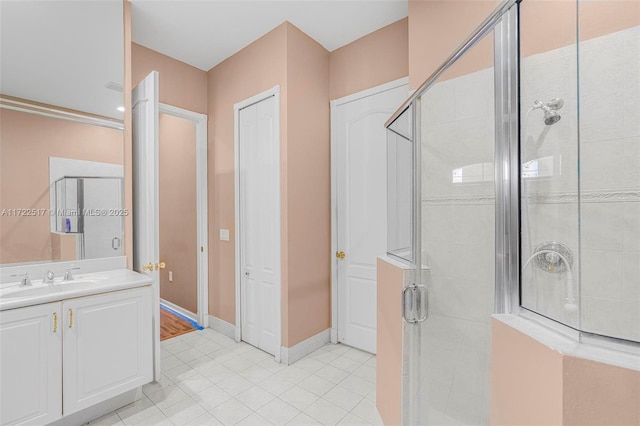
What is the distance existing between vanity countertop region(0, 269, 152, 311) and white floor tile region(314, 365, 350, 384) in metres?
1.50

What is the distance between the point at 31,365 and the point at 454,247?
233 centimetres

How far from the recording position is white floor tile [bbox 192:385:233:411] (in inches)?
74.8

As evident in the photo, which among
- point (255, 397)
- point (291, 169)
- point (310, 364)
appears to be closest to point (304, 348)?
point (310, 364)

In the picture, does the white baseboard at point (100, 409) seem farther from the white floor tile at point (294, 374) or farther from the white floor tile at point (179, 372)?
the white floor tile at point (294, 374)

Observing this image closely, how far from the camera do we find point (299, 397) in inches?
77.9

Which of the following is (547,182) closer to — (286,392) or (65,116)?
(286,392)

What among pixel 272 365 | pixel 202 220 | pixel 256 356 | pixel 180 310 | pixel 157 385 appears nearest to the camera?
pixel 157 385

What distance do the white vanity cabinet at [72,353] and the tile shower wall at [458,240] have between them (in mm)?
1796

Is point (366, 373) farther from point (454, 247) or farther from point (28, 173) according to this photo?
point (28, 173)

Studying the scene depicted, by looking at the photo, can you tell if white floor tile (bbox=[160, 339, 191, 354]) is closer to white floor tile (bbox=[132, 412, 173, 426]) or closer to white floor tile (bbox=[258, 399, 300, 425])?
white floor tile (bbox=[132, 412, 173, 426])

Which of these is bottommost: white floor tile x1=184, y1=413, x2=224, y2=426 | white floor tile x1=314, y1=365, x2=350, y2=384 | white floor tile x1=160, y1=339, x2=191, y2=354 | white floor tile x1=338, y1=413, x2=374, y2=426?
white floor tile x1=314, y1=365, x2=350, y2=384

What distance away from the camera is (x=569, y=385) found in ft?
1.82

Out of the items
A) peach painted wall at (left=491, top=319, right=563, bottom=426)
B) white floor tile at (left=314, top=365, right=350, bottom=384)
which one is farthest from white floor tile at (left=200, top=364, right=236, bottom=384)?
peach painted wall at (left=491, top=319, right=563, bottom=426)

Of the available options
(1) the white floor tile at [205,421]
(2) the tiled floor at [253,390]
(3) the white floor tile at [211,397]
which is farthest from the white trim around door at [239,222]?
(1) the white floor tile at [205,421]
